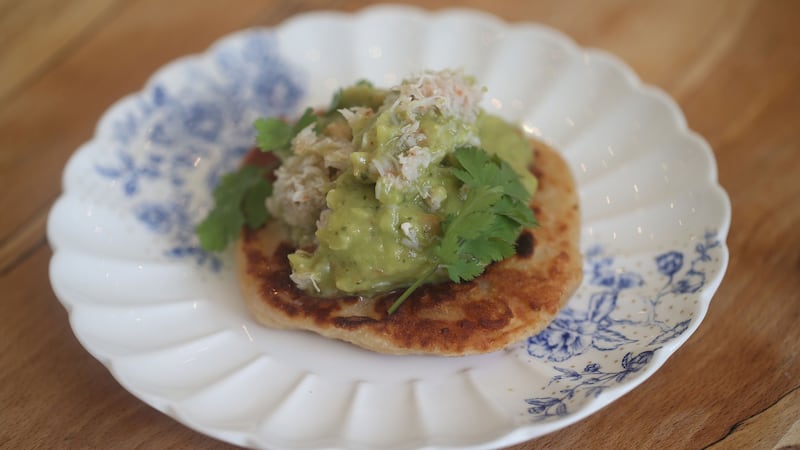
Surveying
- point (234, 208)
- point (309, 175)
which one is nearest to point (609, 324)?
point (309, 175)

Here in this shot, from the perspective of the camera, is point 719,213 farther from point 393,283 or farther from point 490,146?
point 393,283

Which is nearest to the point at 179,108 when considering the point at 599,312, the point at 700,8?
the point at 599,312

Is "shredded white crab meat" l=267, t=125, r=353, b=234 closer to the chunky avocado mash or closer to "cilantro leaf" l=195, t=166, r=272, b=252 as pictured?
the chunky avocado mash

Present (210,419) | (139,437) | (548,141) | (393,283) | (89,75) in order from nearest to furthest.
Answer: (210,419) → (139,437) → (393,283) → (548,141) → (89,75)

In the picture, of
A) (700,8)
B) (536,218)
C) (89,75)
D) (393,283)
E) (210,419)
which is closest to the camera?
(210,419)

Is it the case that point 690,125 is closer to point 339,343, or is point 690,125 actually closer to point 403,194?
point 403,194

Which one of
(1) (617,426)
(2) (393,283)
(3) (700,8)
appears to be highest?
(3) (700,8)
